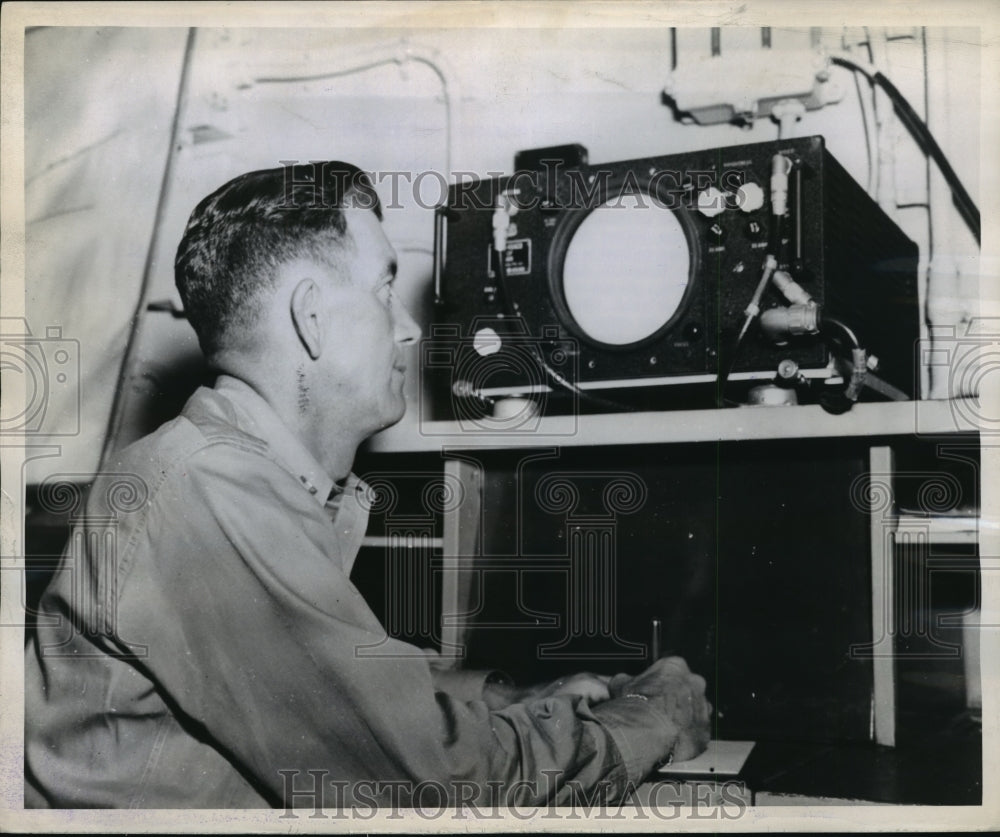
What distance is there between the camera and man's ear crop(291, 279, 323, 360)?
4.00 ft

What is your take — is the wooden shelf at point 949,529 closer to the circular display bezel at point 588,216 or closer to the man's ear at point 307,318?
the circular display bezel at point 588,216

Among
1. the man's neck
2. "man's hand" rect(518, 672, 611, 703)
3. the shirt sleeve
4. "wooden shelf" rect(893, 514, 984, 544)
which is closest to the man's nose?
the man's neck

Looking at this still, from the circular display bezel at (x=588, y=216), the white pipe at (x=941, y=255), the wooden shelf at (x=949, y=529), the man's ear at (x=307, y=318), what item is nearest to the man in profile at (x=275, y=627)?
the man's ear at (x=307, y=318)

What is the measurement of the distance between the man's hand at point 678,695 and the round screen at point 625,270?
0.40m

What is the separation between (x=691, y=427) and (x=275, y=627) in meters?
0.52

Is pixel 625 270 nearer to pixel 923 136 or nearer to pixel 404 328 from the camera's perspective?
pixel 404 328

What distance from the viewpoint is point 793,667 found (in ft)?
3.84

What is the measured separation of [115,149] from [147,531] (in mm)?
554

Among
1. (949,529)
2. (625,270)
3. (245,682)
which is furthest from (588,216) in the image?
(245,682)

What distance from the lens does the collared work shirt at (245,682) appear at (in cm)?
107

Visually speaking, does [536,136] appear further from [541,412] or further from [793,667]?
[793,667]

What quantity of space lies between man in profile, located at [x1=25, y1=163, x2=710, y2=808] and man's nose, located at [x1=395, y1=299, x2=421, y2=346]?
20mm

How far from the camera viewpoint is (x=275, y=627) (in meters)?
1.07

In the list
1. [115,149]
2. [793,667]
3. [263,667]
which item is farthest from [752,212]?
[115,149]
